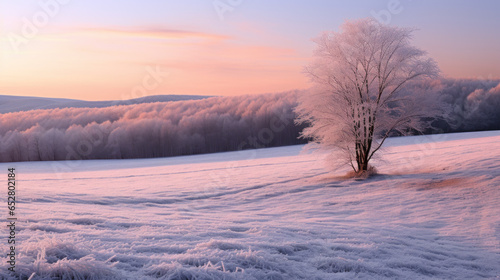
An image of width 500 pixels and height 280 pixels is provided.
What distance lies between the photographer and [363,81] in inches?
867

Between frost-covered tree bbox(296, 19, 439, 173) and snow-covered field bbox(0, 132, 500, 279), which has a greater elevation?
frost-covered tree bbox(296, 19, 439, 173)

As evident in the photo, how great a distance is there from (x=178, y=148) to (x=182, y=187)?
37.9 meters

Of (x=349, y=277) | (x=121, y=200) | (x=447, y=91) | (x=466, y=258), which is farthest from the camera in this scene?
(x=447, y=91)

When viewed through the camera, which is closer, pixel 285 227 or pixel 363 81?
pixel 285 227

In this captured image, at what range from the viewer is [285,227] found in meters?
9.64

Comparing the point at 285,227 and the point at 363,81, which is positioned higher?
the point at 363,81

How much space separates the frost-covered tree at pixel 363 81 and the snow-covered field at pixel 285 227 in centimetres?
319

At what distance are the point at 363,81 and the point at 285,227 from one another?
14601 millimetres

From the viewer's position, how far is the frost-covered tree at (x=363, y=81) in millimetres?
21641

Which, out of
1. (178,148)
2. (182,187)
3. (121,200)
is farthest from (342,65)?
(178,148)

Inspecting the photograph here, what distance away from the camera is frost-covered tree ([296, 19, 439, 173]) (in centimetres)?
2164

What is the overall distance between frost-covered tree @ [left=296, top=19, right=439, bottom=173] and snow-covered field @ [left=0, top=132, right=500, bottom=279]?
3.19 meters

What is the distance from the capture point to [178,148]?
61.3 m

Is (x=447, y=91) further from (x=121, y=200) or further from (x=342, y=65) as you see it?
(x=121, y=200)
